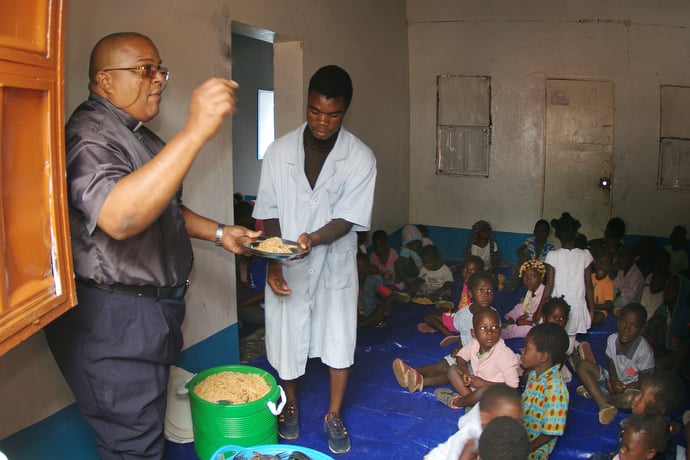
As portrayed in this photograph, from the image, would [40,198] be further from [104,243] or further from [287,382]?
[287,382]

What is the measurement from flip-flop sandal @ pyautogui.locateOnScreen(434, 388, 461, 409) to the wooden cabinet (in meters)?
2.78

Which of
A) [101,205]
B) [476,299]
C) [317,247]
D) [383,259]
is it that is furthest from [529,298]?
[101,205]

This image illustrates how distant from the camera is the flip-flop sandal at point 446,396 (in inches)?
158

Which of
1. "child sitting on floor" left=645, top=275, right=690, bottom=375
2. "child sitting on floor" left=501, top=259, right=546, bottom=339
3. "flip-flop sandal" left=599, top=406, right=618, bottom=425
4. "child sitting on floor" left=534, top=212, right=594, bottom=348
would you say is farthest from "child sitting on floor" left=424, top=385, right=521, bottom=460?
"child sitting on floor" left=501, top=259, right=546, bottom=339

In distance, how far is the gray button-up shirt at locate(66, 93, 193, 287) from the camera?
6.53ft

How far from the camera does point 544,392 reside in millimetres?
3361

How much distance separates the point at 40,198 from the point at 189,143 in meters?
0.43

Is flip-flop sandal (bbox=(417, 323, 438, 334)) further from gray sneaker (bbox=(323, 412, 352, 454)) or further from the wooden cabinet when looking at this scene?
the wooden cabinet

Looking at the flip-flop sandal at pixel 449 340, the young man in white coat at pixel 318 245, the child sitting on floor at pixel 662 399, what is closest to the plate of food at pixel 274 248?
the young man in white coat at pixel 318 245

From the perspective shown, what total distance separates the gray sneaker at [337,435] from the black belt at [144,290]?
1.42 metres

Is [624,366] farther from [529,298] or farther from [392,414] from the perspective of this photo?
[392,414]

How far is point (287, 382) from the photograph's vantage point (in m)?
3.62

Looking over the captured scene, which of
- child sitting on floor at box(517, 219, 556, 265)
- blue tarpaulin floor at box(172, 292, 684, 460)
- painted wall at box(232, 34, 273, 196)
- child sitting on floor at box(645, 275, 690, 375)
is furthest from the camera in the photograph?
painted wall at box(232, 34, 273, 196)

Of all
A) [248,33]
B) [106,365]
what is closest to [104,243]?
[106,365]
